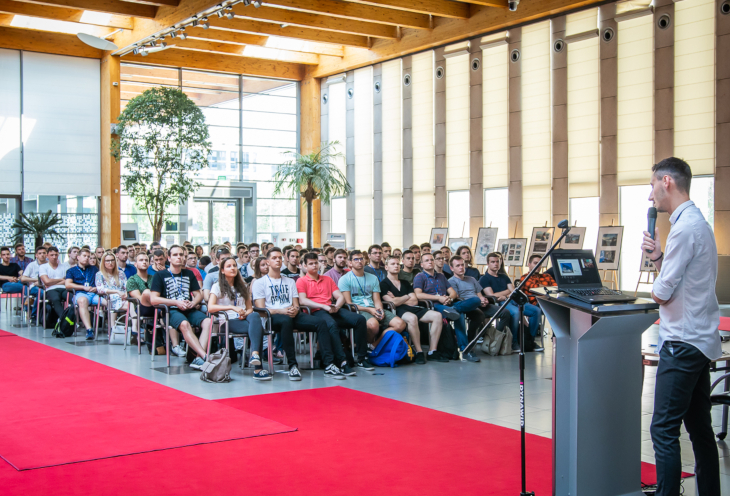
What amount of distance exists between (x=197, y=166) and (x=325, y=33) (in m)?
4.51

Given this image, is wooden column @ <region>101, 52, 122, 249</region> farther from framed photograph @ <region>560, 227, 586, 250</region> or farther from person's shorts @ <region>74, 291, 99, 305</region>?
framed photograph @ <region>560, 227, 586, 250</region>

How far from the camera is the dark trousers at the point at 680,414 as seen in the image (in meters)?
2.93

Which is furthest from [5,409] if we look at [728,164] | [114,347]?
[728,164]

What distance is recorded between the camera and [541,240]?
14.5 metres

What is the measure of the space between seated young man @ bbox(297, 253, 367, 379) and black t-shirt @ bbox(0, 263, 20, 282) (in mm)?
6797

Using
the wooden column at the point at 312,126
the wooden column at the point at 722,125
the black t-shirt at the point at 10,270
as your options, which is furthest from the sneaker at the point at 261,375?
the wooden column at the point at 312,126

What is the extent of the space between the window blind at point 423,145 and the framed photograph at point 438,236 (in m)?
0.54

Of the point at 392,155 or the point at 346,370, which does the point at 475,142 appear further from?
the point at 346,370

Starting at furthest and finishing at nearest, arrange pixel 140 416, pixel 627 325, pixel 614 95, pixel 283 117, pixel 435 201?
1. pixel 283 117
2. pixel 435 201
3. pixel 614 95
4. pixel 140 416
5. pixel 627 325

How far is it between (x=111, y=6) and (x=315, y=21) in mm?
4345

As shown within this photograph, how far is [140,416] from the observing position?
523 centimetres

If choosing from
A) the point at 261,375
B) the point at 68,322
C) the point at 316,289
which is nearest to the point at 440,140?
the point at 68,322

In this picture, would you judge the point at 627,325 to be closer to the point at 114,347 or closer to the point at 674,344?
the point at 674,344

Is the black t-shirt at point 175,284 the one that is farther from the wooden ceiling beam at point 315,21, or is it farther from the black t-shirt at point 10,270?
the wooden ceiling beam at point 315,21
